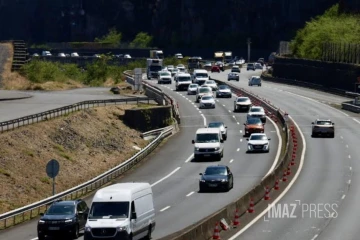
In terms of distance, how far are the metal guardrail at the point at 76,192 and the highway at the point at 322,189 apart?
401 inches

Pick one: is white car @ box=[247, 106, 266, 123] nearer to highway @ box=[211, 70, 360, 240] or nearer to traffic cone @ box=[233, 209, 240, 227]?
highway @ box=[211, 70, 360, 240]

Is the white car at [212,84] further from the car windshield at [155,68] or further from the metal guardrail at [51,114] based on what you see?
the car windshield at [155,68]

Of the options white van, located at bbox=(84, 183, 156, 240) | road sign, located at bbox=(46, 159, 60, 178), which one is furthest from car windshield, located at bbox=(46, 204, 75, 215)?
road sign, located at bbox=(46, 159, 60, 178)

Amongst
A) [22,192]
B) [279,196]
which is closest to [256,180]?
[279,196]

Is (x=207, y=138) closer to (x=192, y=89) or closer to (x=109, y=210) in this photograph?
(x=109, y=210)

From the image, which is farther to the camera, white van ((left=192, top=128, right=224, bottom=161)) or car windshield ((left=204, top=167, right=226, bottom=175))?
white van ((left=192, top=128, right=224, bottom=161))

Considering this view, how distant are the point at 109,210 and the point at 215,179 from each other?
727 inches

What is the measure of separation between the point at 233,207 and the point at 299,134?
129 feet

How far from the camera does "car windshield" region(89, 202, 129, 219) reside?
34.0 meters

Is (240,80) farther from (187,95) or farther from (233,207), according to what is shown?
(233,207)

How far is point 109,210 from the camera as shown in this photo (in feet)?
112

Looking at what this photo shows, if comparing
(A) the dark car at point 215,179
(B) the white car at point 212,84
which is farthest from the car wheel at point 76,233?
(B) the white car at point 212,84

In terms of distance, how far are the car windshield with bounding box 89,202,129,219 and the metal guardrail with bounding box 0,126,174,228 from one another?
925 cm

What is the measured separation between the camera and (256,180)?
56594mm
